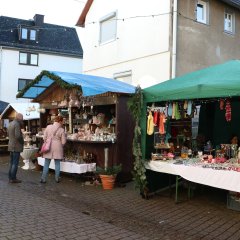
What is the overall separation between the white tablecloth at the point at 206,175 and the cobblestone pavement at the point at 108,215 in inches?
23.7

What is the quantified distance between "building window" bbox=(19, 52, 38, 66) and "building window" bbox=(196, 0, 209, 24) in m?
20.9

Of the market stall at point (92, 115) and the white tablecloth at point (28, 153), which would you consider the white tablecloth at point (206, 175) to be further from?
the white tablecloth at point (28, 153)

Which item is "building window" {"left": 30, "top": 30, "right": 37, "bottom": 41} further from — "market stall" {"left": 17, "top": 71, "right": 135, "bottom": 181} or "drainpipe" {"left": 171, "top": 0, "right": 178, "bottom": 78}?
"drainpipe" {"left": 171, "top": 0, "right": 178, "bottom": 78}

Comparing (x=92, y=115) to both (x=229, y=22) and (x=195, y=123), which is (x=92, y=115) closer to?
(x=195, y=123)

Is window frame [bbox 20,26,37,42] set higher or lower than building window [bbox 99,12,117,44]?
higher

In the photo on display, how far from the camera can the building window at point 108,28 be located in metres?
17.1

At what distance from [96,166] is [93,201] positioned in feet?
7.89

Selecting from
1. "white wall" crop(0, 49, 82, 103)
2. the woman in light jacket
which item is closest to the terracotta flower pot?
the woman in light jacket

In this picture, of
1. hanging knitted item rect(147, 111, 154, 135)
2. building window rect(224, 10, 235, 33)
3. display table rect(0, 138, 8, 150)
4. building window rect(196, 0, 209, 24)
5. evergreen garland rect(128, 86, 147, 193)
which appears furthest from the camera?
display table rect(0, 138, 8, 150)

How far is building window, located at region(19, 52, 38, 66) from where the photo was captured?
32.7 m

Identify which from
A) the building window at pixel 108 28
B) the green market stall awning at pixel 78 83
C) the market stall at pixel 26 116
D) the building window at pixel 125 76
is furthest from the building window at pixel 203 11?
the market stall at pixel 26 116

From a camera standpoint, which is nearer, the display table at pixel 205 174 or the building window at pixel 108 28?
the display table at pixel 205 174

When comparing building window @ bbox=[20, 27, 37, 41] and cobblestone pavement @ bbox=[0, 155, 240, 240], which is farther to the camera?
building window @ bbox=[20, 27, 37, 41]

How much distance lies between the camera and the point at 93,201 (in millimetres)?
7938
